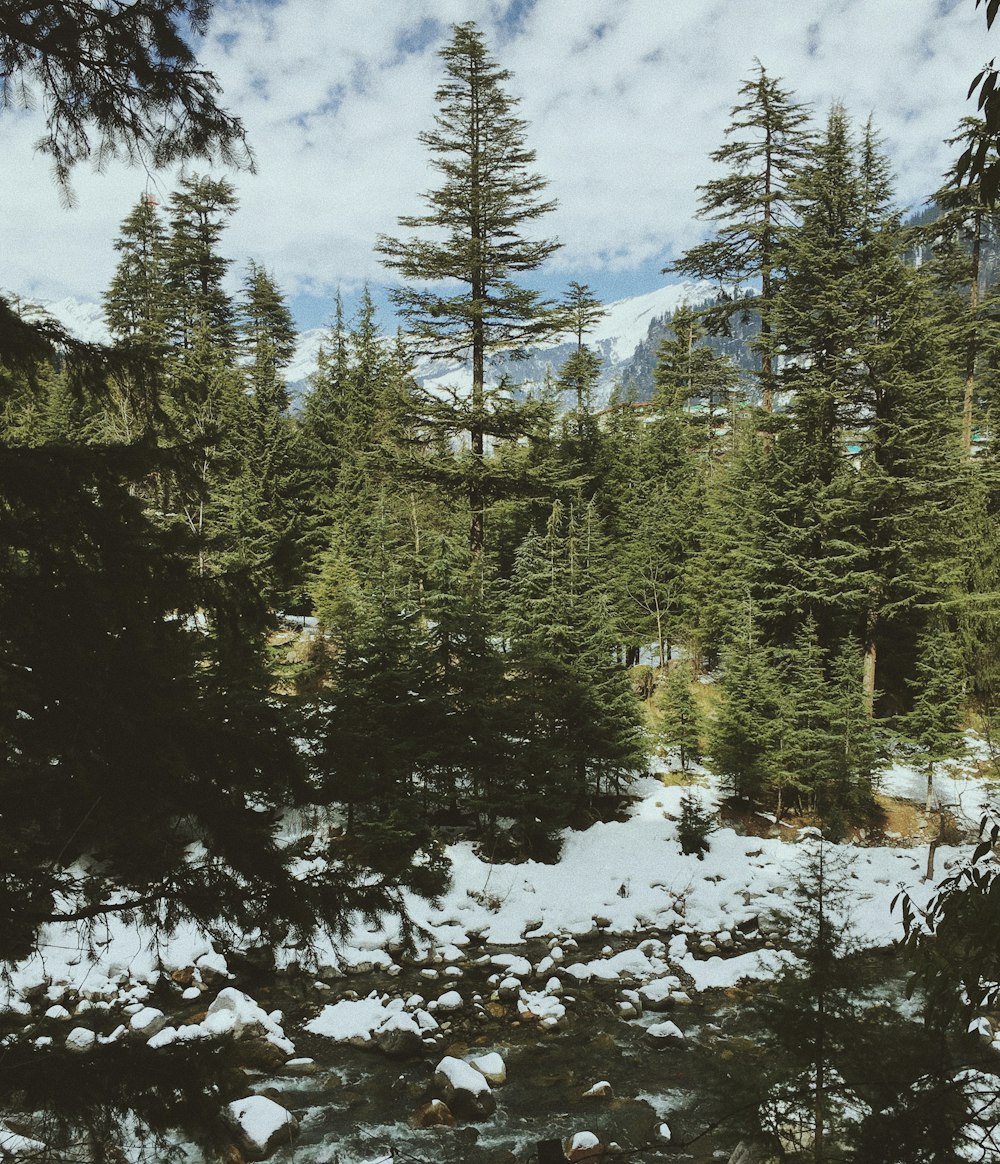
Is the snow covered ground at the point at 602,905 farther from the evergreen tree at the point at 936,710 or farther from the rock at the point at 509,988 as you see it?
the rock at the point at 509,988

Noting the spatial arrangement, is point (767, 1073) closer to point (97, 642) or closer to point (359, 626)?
point (97, 642)

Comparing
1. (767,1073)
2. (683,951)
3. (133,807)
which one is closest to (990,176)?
(133,807)

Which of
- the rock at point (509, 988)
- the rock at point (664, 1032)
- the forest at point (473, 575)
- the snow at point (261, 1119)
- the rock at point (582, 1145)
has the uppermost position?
the forest at point (473, 575)

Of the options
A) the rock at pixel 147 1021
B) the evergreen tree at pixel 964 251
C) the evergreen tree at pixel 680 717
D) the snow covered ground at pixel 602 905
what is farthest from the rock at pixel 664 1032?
the evergreen tree at pixel 964 251

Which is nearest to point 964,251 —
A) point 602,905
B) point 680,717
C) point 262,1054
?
point 680,717

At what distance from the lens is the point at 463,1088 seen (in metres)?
8.89

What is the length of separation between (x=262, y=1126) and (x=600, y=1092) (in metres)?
4.23

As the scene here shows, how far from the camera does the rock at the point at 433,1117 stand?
8.52 meters

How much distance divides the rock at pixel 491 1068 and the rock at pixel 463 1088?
0.17 metres

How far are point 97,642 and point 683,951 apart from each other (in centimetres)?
1273

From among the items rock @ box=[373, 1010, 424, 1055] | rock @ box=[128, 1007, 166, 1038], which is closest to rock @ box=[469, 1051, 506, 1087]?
rock @ box=[373, 1010, 424, 1055]

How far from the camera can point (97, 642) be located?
3.69 metres

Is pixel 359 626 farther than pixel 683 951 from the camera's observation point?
Yes

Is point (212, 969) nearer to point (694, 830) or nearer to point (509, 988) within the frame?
point (509, 988)
